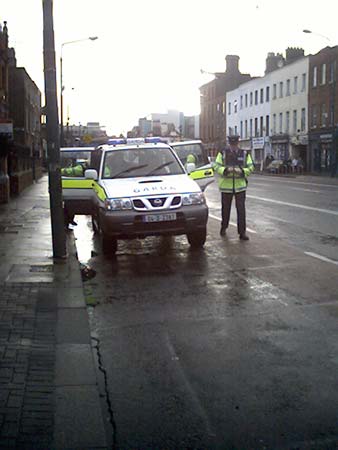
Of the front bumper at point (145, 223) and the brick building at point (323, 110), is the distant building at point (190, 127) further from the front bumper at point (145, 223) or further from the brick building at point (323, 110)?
the front bumper at point (145, 223)

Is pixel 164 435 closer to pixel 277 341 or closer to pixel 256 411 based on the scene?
pixel 256 411

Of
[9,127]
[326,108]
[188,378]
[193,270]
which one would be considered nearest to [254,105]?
[326,108]

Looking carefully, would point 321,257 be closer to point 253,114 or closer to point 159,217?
point 159,217

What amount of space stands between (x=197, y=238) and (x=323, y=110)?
4331 centimetres

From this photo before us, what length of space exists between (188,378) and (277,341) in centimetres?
117

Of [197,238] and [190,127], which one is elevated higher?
[190,127]

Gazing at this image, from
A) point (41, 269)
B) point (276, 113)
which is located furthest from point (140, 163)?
point (276, 113)

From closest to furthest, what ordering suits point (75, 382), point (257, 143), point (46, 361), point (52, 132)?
point (75, 382) < point (46, 361) < point (52, 132) < point (257, 143)

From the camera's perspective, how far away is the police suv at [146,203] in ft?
31.8

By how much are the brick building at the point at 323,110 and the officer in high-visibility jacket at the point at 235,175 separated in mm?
36196

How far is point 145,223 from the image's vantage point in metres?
9.69

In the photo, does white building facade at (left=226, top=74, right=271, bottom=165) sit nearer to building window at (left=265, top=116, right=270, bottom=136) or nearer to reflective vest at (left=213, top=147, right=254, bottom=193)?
building window at (left=265, top=116, right=270, bottom=136)

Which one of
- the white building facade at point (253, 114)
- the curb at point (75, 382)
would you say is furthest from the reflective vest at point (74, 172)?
the white building facade at point (253, 114)

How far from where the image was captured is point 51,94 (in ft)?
30.6
